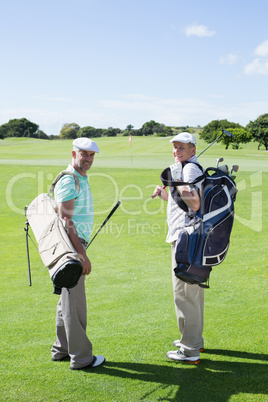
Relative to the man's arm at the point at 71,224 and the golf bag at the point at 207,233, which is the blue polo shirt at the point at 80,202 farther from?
the golf bag at the point at 207,233

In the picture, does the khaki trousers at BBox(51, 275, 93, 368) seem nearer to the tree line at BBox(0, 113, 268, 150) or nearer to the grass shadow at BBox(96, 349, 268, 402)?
the grass shadow at BBox(96, 349, 268, 402)

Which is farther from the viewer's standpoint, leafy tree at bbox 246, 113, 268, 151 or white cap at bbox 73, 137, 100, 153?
leafy tree at bbox 246, 113, 268, 151

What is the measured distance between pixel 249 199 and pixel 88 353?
13424 mm

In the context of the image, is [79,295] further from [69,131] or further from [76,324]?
[69,131]

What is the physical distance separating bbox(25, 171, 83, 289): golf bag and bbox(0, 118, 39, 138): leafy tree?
139m

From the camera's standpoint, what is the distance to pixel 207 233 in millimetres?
3811

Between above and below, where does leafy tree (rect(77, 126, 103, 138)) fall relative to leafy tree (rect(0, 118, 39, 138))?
below

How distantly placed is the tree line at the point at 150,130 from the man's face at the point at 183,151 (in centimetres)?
6079

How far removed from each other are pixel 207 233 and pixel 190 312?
3.28 ft

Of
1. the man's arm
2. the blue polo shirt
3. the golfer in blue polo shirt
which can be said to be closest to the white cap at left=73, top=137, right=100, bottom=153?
the golfer in blue polo shirt

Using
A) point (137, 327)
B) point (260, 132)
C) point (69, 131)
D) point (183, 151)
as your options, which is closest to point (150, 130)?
point (69, 131)

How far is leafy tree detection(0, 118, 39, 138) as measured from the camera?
458 feet

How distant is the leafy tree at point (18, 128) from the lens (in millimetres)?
139575

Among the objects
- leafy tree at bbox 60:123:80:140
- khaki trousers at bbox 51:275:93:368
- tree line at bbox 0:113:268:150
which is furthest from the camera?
leafy tree at bbox 60:123:80:140
